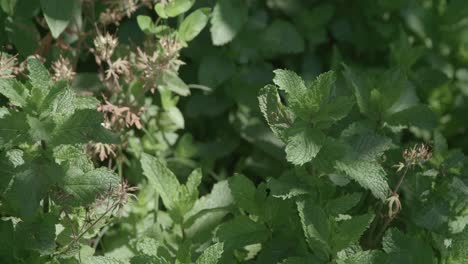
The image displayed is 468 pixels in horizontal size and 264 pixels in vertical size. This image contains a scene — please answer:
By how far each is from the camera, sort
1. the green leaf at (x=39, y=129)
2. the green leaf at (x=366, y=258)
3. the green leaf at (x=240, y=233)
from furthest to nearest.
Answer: the green leaf at (x=240, y=233) < the green leaf at (x=366, y=258) < the green leaf at (x=39, y=129)

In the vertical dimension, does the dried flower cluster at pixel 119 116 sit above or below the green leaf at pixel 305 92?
below

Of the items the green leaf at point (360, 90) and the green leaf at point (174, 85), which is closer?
the green leaf at point (360, 90)

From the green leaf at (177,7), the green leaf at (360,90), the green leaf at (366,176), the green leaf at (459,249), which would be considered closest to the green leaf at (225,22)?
the green leaf at (177,7)

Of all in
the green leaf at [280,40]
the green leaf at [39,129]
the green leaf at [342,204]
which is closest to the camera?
the green leaf at [39,129]

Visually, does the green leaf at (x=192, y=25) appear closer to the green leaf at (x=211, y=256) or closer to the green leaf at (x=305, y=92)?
the green leaf at (x=305, y=92)

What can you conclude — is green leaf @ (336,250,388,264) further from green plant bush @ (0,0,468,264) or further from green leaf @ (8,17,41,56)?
green leaf @ (8,17,41,56)

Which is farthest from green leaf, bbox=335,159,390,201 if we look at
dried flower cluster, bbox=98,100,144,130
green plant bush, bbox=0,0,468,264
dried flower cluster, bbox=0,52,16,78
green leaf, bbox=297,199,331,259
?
dried flower cluster, bbox=0,52,16,78

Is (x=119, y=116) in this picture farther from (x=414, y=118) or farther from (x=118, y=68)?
(x=414, y=118)
